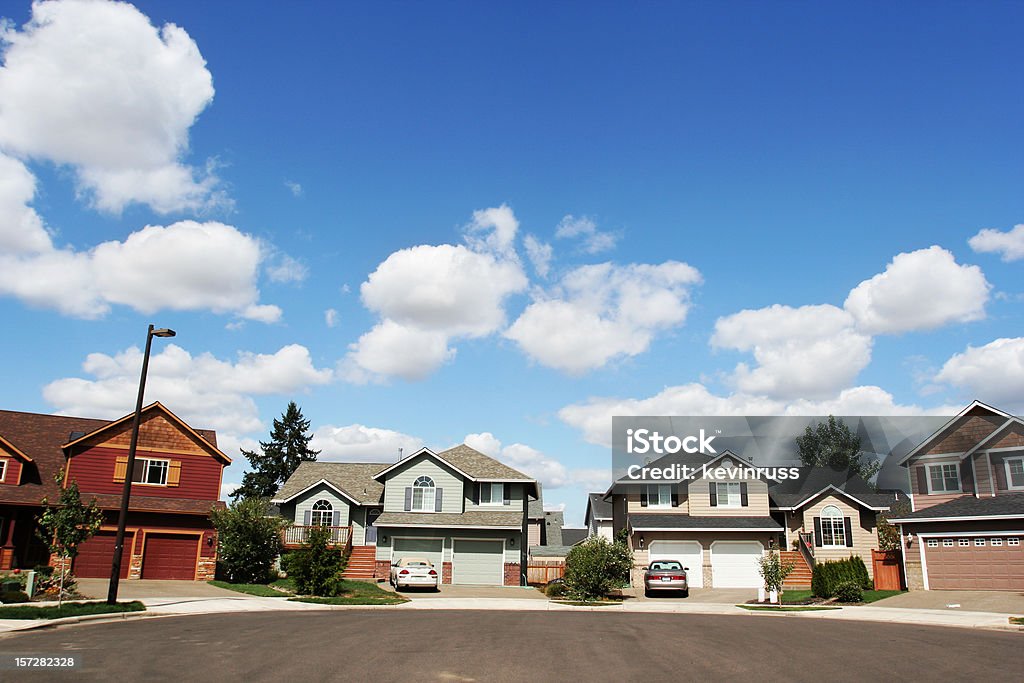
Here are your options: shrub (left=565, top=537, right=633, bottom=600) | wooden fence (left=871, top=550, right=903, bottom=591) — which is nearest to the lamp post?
shrub (left=565, top=537, right=633, bottom=600)

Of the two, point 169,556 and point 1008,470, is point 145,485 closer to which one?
point 169,556

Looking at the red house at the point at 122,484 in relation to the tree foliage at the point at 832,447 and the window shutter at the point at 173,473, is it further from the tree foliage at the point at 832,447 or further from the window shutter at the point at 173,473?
the tree foliage at the point at 832,447

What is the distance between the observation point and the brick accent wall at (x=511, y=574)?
1597 inches

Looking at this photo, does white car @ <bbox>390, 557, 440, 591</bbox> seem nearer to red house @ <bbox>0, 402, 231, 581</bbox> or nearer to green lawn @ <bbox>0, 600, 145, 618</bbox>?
red house @ <bbox>0, 402, 231, 581</bbox>

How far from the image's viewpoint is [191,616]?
69.9ft

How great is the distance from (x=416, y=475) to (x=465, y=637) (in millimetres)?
25655

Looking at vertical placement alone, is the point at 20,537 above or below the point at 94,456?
below

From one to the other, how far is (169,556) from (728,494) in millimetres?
29868

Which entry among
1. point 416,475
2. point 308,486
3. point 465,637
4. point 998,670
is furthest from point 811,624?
point 308,486

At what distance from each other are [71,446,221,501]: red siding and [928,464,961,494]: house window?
37207mm

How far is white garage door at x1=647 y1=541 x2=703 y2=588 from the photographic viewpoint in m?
42.1

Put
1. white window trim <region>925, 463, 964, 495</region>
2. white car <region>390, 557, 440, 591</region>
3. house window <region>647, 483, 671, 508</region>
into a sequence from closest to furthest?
white car <region>390, 557, 440, 591</region> < white window trim <region>925, 463, 964, 495</region> < house window <region>647, 483, 671, 508</region>

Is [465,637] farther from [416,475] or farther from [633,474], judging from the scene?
[633,474]

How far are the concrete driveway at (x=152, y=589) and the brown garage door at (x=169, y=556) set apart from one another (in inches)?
36.5
